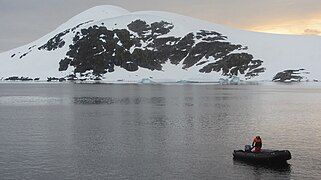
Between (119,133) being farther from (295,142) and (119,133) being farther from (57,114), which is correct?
(57,114)

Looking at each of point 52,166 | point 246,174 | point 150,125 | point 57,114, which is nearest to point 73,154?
point 52,166

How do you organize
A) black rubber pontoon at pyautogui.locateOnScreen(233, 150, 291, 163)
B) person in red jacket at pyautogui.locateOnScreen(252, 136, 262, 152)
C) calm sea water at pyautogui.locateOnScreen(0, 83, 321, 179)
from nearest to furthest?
calm sea water at pyautogui.locateOnScreen(0, 83, 321, 179) → black rubber pontoon at pyautogui.locateOnScreen(233, 150, 291, 163) → person in red jacket at pyautogui.locateOnScreen(252, 136, 262, 152)

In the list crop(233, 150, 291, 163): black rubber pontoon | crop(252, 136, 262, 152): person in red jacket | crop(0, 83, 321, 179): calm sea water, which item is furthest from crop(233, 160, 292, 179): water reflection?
crop(252, 136, 262, 152): person in red jacket

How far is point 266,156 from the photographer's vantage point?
3947 centimetres

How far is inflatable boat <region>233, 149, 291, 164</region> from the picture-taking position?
1543 inches

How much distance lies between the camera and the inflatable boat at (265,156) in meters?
39.2

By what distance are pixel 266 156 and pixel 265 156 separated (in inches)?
3.4

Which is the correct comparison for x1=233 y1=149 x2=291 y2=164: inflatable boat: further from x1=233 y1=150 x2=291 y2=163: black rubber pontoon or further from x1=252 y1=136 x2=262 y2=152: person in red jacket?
x1=252 y1=136 x2=262 y2=152: person in red jacket

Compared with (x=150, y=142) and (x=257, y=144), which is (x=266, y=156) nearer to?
(x=257, y=144)

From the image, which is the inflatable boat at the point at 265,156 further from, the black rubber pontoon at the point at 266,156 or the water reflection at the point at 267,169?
the water reflection at the point at 267,169

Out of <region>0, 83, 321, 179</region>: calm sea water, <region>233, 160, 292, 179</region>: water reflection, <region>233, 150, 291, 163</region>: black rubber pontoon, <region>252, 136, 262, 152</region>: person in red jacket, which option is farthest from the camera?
<region>252, 136, 262, 152</region>: person in red jacket

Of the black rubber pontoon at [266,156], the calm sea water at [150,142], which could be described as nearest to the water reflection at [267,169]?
the calm sea water at [150,142]

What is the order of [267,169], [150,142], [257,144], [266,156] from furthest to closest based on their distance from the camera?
[150,142] < [257,144] < [266,156] < [267,169]

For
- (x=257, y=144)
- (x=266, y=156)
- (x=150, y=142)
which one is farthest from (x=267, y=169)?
(x=150, y=142)
